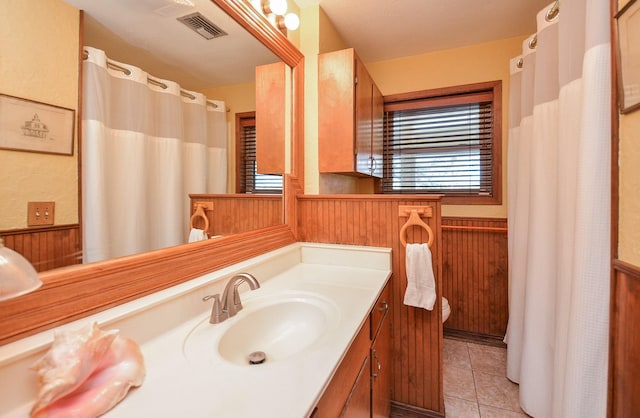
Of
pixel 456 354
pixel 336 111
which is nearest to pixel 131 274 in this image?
pixel 336 111

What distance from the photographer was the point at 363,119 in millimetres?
1863

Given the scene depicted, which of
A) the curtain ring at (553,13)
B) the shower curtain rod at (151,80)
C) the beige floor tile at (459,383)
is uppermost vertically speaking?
the curtain ring at (553,13)

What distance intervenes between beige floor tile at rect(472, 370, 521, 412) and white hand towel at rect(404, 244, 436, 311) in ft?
2.63

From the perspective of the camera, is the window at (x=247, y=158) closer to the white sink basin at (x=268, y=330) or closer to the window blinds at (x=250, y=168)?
the window blinds at (x=250, y=168)

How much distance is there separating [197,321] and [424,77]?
8.28 ft

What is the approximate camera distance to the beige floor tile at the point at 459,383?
5.47 feet

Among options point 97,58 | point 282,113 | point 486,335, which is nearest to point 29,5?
point 97,58

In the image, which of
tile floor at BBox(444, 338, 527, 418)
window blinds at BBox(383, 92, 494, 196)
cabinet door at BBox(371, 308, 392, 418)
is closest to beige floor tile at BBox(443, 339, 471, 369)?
tile floor at BBox(444, 338, 527, 418)

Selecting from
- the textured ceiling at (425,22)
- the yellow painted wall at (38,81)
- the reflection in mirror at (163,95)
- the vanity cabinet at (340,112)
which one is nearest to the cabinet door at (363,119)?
the vanity cabinet at (340,112)

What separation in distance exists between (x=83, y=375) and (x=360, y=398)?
0.78m

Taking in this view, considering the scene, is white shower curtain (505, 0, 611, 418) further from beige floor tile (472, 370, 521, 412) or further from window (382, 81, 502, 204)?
window (382, 81, 502, 204)

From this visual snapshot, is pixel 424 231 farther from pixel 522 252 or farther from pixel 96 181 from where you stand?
pixel 96 181

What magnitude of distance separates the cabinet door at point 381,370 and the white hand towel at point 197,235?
79cm

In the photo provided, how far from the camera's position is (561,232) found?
125cm
